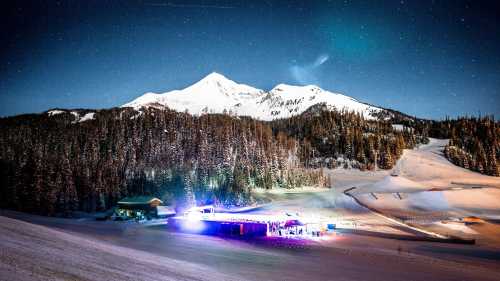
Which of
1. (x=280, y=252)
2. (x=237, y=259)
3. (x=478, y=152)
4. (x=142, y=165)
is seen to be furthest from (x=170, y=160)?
(x=478, y=152)

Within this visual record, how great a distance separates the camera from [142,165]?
117 meters

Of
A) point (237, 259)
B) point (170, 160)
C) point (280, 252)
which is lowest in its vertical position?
point (280, 252)

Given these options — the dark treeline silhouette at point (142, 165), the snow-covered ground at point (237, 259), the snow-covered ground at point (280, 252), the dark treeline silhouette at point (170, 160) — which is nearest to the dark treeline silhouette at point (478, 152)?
the dark treeline silhouette at point (170, 160)

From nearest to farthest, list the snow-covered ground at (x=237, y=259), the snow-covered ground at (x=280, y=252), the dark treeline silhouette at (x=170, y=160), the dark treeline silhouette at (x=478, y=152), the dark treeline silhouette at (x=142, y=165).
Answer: the snow-covered ground at (x=237, y=259)
the snow-covered ground at (x=280, y=252)
the dark treeline silhouette at (x=142, y=165)
the dark treeline silhouette at (x=170, y=160)
the dark treeline silhouette at (x=478, y=152)

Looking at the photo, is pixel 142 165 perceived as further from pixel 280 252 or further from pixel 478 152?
pixel 478 152

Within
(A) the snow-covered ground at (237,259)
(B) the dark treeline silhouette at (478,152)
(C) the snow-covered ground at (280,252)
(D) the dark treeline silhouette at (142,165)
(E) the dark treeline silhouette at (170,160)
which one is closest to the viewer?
(A) the snow-covered ground at (237,259)

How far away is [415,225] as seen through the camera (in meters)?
54.7

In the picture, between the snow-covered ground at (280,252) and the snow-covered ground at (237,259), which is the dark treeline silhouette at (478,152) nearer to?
the snow-covered ground at (280,252)

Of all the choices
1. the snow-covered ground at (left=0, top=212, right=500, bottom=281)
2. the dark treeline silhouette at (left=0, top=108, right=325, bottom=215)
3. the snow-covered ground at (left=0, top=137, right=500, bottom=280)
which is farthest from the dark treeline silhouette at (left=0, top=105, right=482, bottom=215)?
the snow-covered ground at (left=0, top=212, right=500, bottom=281)

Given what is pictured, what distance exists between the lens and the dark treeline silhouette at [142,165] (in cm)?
7762

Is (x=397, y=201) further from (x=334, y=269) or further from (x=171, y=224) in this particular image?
(x=334, y=269)

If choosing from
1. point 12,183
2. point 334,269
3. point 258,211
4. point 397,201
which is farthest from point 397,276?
point 12,183

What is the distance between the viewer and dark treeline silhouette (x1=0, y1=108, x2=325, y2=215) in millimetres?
77625

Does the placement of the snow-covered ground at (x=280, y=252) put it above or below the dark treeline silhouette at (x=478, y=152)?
below
